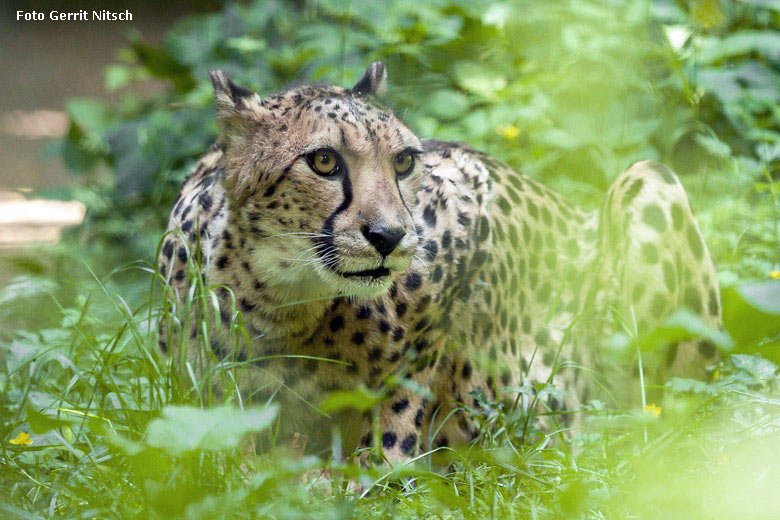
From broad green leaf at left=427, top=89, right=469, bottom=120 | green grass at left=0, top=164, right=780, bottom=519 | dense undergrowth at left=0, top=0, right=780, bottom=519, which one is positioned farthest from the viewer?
broad green leaf at left=427, top=89, right=469, bottom=120

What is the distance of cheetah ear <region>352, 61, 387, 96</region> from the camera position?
9.77 feet

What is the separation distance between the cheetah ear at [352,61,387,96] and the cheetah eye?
482 millimetres

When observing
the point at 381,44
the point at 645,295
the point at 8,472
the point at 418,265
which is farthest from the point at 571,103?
the point at 8,472

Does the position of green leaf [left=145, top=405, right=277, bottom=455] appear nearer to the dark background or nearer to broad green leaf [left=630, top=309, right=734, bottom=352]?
broad green leaf [left=630, top=309, right=734, bottom=352]

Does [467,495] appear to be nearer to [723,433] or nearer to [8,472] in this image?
[723,433]

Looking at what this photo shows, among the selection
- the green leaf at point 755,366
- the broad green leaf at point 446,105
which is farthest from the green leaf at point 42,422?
the broad green leaf at point 446,105

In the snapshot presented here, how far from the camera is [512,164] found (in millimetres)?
5645

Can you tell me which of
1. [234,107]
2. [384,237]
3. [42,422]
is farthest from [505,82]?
[42,422]

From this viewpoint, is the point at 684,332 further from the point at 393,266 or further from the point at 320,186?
the point at 320,186

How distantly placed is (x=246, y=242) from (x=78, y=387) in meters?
0.85

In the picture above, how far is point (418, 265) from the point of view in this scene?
297cm

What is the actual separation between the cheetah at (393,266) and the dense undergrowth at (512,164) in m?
0.18

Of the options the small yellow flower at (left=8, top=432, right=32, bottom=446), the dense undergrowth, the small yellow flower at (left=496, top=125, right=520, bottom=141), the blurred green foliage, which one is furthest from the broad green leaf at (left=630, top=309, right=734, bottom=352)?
the small yellow flower at (left=496, top=125, right=520, bottom=141)

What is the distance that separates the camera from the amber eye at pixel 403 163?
271 centimetres
